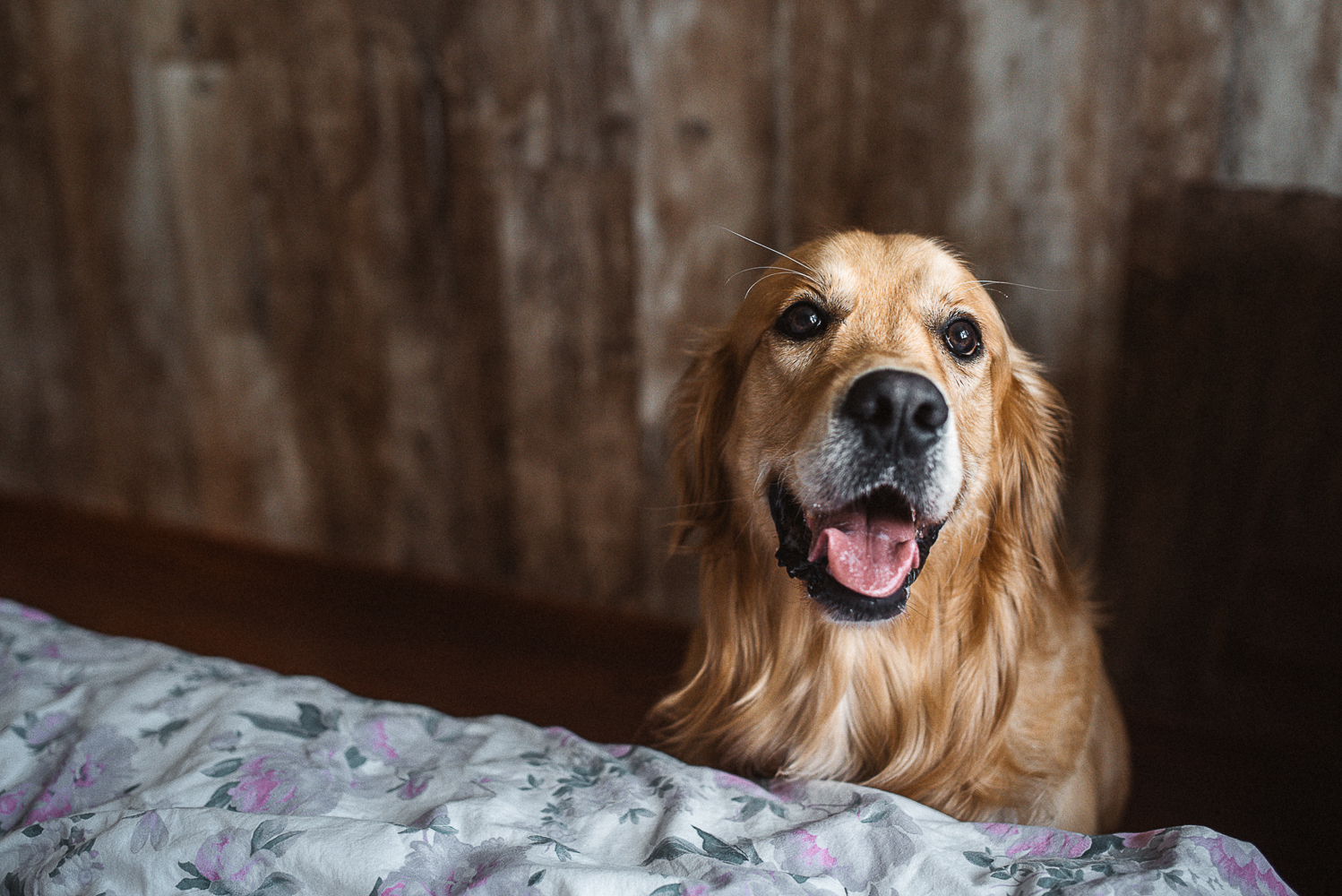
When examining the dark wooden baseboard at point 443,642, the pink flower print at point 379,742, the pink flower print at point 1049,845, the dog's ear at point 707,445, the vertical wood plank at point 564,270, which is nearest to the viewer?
the pink flower print at point 1049,845

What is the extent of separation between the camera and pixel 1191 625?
2086 millimetres

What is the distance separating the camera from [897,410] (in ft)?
3.73

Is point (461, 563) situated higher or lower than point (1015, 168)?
lower

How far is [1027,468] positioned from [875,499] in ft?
1.11

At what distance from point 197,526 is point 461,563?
1055 mm

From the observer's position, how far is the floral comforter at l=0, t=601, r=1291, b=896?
83 centimetres

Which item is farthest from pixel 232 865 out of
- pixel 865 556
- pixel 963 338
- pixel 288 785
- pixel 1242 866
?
pixel 963 338

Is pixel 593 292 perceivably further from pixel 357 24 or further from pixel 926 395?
pixel 926 395

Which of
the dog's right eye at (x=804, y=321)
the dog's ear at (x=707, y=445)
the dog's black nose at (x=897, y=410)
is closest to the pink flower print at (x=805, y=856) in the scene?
the dog's black nose at (x=897, y=410)

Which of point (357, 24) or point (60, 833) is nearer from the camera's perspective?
point (60, 833)

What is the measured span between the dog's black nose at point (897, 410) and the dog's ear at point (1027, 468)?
296mm

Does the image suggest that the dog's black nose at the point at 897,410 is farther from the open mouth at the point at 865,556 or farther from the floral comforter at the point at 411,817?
the floral comforter at the point at 411,817

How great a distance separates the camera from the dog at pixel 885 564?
121 cm

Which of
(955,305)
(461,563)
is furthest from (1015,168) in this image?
(461,563)
